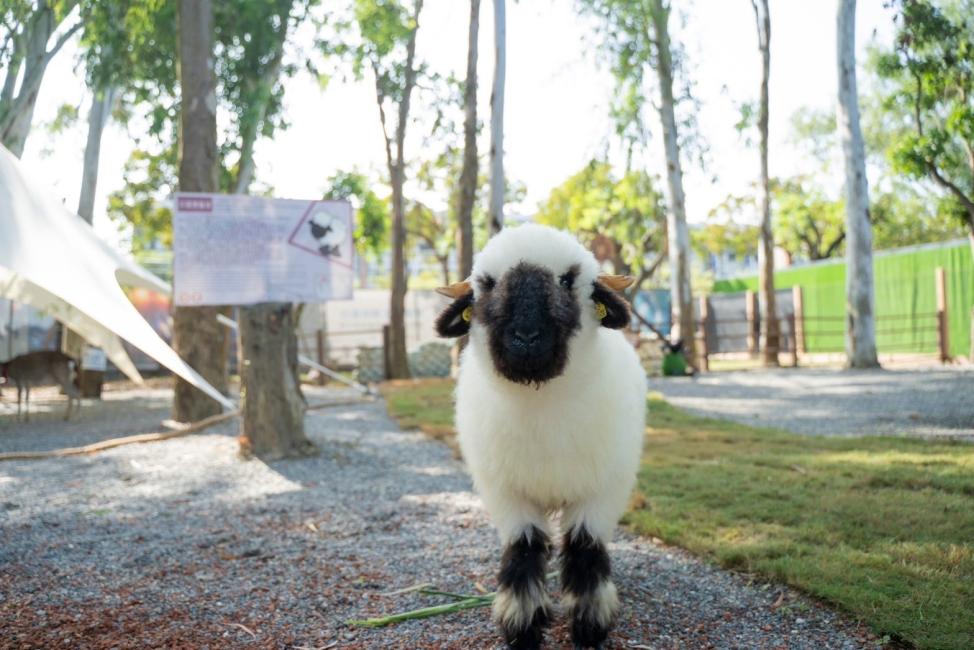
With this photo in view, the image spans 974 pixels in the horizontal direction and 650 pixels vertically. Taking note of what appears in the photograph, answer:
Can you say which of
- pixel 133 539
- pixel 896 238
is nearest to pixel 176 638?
pixel 133 539

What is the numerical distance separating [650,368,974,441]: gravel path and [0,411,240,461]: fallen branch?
6.93 metres

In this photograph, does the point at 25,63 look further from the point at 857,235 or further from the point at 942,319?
the point at 942,319

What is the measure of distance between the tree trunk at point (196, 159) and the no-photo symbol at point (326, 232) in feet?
9.05

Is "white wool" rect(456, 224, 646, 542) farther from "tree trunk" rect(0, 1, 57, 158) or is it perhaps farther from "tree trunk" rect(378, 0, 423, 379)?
"tree trunk" rect(378, 0, 423, 379)

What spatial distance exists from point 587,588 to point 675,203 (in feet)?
52.1

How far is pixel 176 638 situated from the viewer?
3064mm

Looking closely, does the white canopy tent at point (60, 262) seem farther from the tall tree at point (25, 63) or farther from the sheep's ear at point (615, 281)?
the tall tree at point (25, 63)

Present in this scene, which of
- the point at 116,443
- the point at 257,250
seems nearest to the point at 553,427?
the point at 257,250

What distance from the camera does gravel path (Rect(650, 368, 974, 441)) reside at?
8438mm

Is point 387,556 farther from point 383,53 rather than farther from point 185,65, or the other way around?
point 383,53

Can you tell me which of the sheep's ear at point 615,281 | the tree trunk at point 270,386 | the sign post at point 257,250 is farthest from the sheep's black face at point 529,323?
the sign post at point 257,250

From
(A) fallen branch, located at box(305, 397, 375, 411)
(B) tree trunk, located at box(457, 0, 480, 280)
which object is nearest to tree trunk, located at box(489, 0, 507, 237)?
(B) tree trunk, located at box(457, 0, 480, 280)

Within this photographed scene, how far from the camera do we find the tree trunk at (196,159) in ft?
32.2

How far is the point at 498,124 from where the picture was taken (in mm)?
10609
